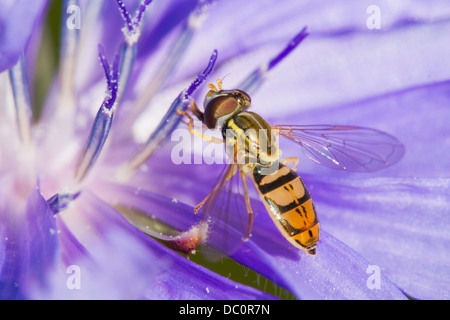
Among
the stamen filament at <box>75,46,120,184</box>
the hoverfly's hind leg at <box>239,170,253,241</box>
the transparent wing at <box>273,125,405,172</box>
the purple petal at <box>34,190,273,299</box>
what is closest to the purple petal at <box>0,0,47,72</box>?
the stamen filament at <box>75,46,120,184</box>

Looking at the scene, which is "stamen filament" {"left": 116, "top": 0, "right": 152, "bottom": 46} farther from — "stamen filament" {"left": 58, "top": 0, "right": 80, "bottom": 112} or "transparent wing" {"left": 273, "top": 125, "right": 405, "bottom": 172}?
"transparent wing" {"left": 273, "top": 125, "right": 405, "bottom": 172}

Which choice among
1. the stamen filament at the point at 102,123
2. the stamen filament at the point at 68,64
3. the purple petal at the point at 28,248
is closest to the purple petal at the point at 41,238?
the purple petal at the point at 28,248

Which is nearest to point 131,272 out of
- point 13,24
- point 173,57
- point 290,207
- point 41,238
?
point 41,238

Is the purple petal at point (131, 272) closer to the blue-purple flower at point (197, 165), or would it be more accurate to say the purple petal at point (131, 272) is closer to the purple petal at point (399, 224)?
the blue-purple flower at point (197, 165)

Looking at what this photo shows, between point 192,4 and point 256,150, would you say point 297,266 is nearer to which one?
point 256,150

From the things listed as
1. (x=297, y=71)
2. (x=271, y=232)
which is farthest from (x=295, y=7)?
(x=271, y=232)

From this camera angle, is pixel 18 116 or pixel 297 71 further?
pixel 297 71
